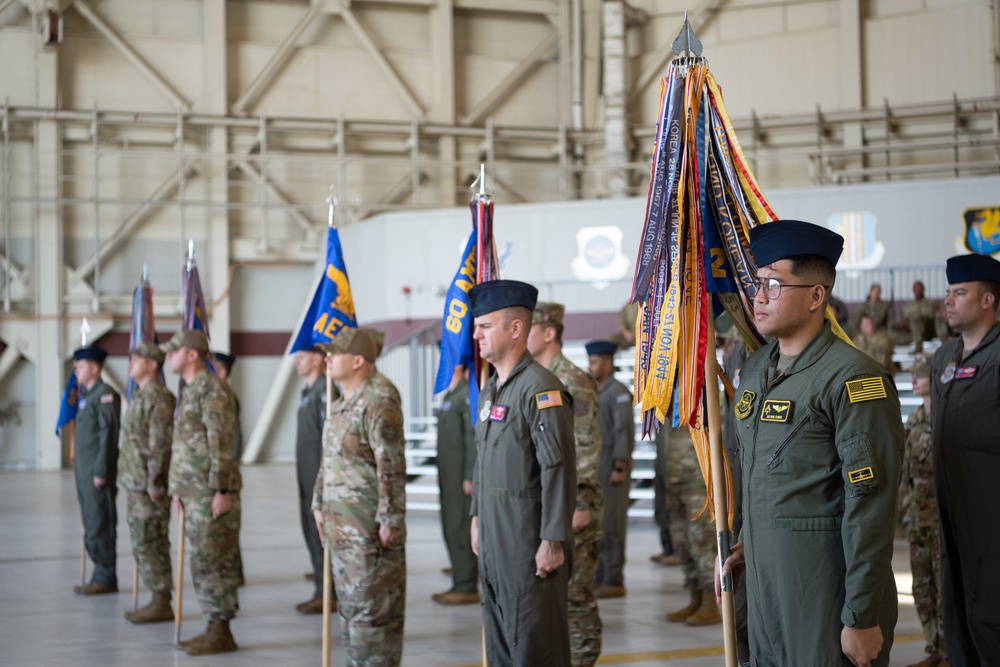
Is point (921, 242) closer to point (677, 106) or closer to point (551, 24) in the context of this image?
point (551, 24)

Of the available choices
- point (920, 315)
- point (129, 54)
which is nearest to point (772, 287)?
point (920, 315)

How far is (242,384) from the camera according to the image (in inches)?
827

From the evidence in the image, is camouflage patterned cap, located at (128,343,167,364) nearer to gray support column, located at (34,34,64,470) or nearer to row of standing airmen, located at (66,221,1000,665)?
row of standing airmen, located at (66,221,1000,665)

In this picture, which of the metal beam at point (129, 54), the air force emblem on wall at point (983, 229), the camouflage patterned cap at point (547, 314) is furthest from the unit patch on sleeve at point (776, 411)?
the metal beam at point (129, 54)

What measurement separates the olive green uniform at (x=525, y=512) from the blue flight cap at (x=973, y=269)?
5.51 ft

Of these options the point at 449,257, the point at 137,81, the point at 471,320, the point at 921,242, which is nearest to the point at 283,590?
the point at 471,320

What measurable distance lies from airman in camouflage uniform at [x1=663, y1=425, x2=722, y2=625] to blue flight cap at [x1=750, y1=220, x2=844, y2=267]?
3.76m

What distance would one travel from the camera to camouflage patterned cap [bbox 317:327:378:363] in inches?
215

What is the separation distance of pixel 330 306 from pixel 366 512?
175 centimetres

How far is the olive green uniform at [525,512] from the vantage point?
4238 mm

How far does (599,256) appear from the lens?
59.3ft

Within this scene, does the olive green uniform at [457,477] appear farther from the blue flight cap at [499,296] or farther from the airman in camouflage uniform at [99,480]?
the blue flight cap at [499,296]

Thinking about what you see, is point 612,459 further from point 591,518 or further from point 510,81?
point 510,81

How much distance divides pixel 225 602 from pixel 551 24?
18.2 m
